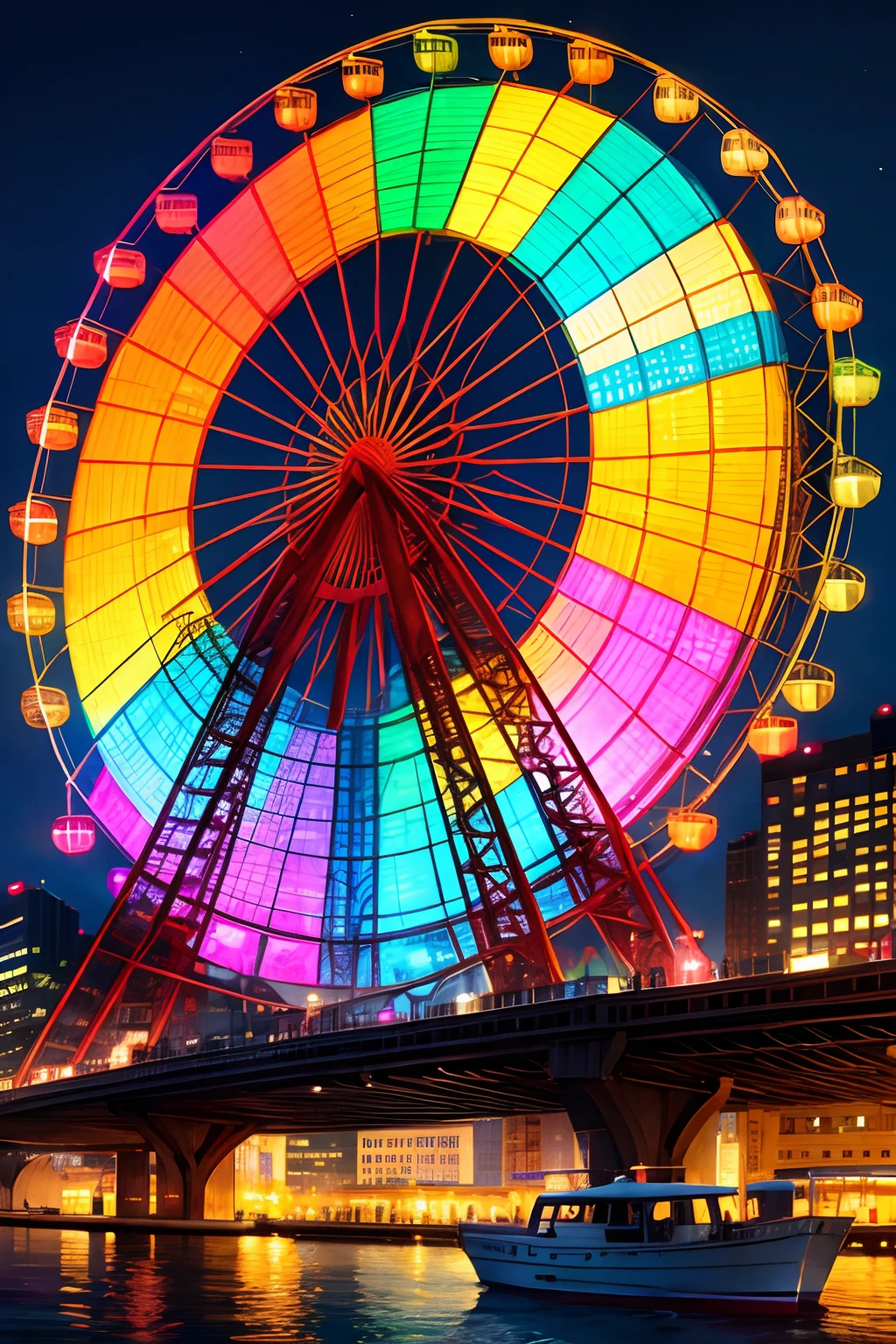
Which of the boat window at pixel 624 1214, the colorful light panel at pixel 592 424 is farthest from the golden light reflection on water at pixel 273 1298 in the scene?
the colorful light panel at pixel 592 424

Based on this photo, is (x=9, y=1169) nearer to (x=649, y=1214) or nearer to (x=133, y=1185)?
(x=133, y=1185)

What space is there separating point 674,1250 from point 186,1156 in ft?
158

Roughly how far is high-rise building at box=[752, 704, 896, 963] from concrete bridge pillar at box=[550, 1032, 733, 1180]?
116m

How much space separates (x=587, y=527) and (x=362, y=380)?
10.9m

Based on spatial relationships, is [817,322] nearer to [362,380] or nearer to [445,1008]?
[362,380]

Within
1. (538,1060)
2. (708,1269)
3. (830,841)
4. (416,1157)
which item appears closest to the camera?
(708,1269)

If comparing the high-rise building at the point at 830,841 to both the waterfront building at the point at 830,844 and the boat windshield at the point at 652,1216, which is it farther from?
the boat windshield at the point at 652,1216

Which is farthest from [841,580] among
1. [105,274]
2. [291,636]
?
[105,274]

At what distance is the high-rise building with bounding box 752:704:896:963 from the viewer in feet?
571

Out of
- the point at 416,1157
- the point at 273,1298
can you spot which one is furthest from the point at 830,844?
the point at 273,1298

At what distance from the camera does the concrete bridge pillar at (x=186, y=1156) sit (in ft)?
268

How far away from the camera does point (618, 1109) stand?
53.7 m

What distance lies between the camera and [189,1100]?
246 feet

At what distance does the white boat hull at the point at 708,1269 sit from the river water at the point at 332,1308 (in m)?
0.68
